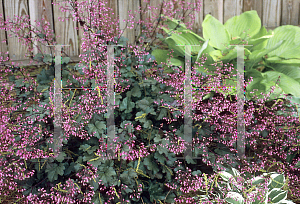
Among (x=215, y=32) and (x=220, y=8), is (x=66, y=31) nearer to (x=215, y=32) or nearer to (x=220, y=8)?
(x=215, y=32)

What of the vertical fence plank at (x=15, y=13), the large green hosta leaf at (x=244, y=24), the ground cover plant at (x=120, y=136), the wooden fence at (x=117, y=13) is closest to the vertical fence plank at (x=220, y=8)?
the wooden fence at (x=117, y=13)

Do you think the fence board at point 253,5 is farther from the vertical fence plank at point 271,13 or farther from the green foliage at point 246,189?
the green foliage at point 246,189

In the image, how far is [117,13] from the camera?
237 cm

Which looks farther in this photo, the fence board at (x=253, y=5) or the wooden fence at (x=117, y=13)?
the fence board at (x=253, y=5)

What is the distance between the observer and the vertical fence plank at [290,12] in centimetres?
262

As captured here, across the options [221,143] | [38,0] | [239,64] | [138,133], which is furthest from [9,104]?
[239,64]

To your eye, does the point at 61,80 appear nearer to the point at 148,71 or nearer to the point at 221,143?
the point at 148,71

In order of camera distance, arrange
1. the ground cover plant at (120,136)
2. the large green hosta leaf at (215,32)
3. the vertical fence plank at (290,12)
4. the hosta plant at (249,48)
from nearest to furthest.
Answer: the ground cover plant at (120,136), the hosta plant at (249,48), the large green hosta leaf at (215,32), the vertical fence plank at (290,12)

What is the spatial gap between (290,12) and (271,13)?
0.70 ft

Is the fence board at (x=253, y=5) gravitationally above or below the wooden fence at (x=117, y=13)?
above

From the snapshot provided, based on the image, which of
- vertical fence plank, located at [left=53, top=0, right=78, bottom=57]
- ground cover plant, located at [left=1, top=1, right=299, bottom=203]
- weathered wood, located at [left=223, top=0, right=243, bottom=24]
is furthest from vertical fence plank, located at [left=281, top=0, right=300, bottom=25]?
vertical fence plank, located at [left=53, top=0, right=78, bottom=57]

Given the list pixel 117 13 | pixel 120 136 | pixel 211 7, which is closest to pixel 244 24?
pixel 211 7

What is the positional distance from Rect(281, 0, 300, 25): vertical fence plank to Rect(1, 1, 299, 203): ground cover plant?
1.55 m

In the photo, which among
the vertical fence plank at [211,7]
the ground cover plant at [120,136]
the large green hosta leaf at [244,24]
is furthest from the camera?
the vertical fence plank at [211,7]
